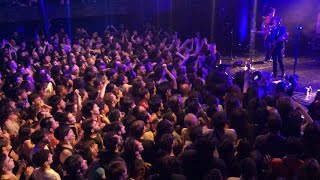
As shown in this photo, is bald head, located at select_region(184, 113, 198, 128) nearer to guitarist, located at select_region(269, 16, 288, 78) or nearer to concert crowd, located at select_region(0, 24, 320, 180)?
concert crowd, located at select_region(0, 24, 320, 180)

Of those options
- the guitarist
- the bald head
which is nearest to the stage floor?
the guitarist

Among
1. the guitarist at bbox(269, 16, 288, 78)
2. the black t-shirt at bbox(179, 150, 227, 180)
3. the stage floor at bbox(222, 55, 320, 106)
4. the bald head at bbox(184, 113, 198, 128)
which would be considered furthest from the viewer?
the guitarist at bbox(269, 16, 288, 78)

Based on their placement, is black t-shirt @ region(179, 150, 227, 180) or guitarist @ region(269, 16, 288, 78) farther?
guitarist @ region(269, 16, 288, 78)

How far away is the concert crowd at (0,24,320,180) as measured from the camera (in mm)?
3615

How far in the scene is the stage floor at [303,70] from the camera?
340 inches

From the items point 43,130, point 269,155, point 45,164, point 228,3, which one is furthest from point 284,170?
point 228,3

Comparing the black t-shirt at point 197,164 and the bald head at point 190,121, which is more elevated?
the bald head at point 190,121

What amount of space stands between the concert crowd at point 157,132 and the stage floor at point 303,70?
5.61ft

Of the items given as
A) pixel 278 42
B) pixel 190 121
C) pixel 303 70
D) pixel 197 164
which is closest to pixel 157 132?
pixel 190 121

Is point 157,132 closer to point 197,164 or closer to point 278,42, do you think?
point 197,164

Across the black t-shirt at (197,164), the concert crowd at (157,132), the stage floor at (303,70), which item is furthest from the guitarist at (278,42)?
the black t-shirt at (197,164)

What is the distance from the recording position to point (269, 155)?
3.95 m

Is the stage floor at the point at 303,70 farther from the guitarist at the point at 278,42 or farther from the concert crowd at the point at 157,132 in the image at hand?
the concert crowd at the point at 157,132

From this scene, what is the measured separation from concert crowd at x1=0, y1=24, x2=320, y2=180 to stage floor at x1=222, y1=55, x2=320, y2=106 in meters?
1.71
